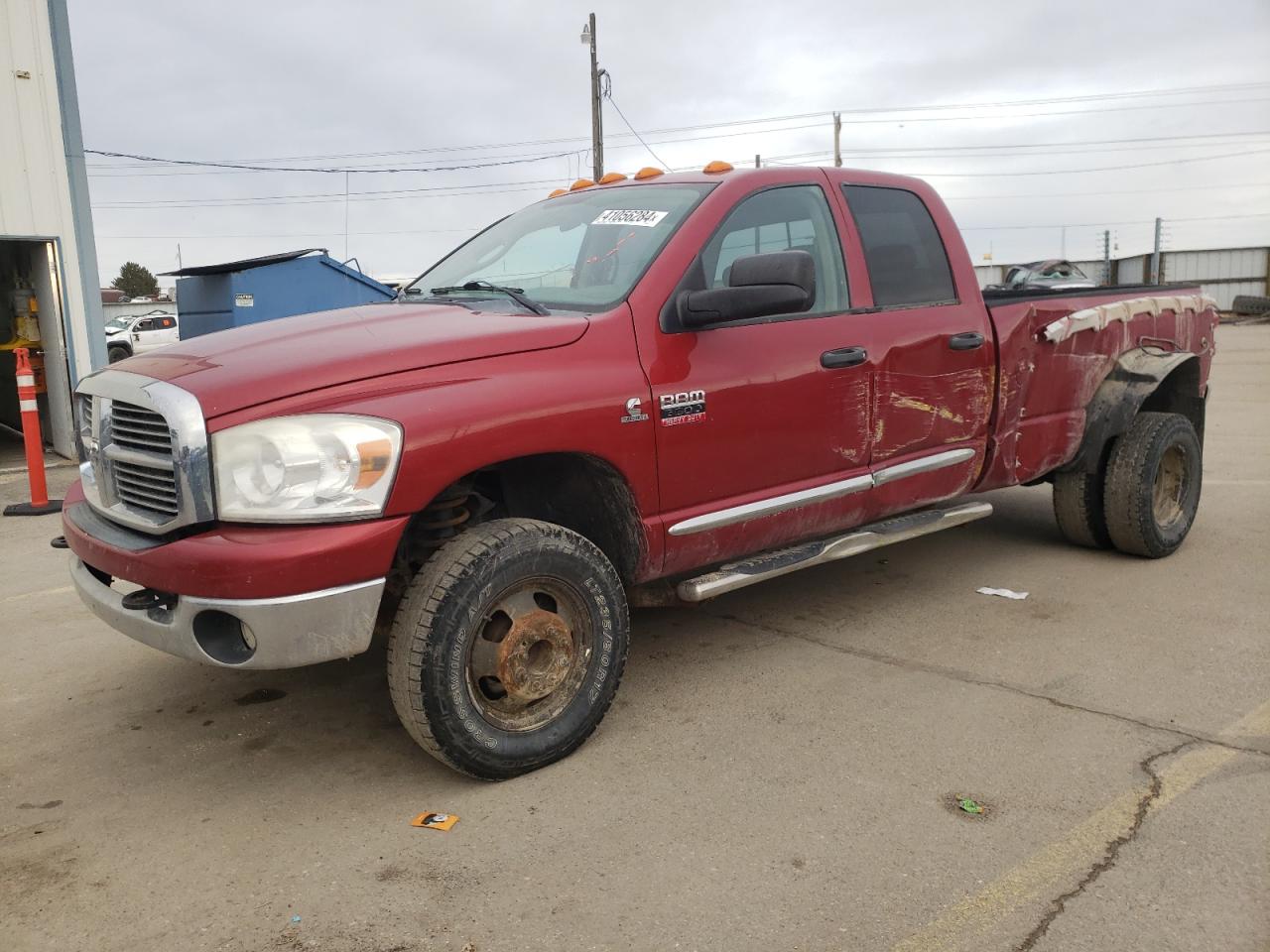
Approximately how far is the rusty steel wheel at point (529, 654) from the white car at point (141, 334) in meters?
27.9

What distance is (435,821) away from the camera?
283cm

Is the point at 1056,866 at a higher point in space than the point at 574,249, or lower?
lower

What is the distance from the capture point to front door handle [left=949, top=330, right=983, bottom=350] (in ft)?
14.1

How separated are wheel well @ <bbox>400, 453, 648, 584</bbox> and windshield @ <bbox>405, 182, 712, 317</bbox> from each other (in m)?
0.57

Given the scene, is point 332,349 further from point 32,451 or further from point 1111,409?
point 32,451

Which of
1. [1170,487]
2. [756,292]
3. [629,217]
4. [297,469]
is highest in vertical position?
[629,217]

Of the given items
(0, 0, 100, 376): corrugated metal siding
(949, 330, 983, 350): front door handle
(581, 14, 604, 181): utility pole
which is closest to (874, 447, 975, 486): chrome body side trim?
(949, 330, 983, 350): front door handle

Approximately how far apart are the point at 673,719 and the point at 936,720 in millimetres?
893

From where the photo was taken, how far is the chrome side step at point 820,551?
351 centimetres

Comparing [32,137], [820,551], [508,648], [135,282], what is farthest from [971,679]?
[135,282]

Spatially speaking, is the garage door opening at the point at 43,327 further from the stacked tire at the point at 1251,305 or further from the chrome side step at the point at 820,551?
the stacked tire at the point at 1251,305

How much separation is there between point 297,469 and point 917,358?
2584 millimetres

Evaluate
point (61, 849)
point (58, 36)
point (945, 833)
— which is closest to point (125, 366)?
point (61, 849)

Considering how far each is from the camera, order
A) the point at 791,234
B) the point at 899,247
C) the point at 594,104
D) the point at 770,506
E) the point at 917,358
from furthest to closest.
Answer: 1. the point at 594,104
2. the point at 899,247
3. the point at 917,358
4. the point at 791,234
5. the point at 770,506
